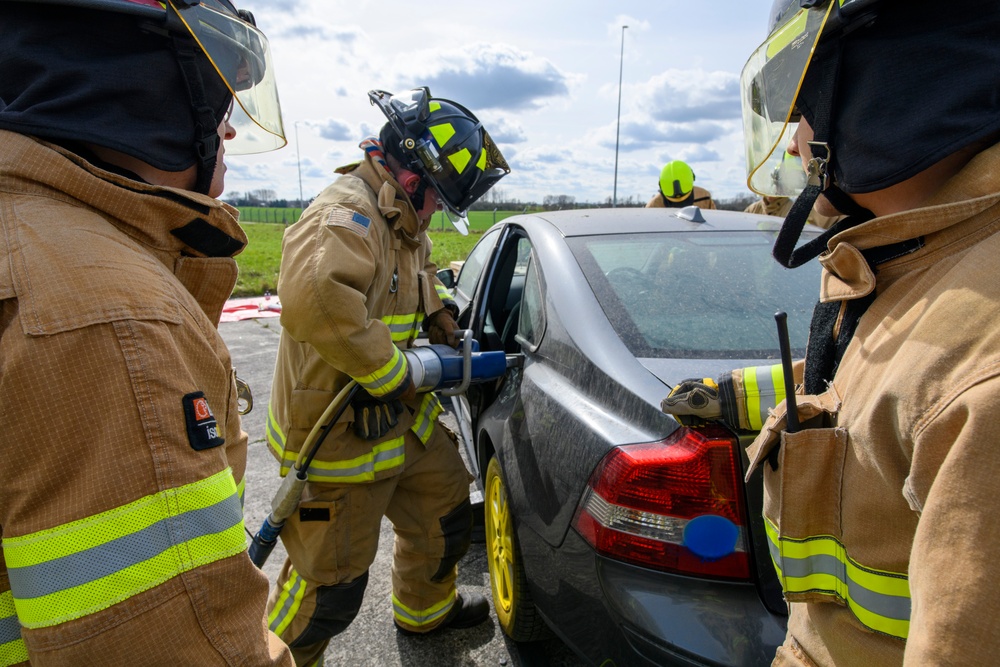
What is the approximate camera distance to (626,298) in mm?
2023

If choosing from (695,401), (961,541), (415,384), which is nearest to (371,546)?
(415,384)

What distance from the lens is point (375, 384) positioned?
2096mm

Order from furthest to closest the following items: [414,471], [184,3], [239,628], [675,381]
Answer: [414,471] < [675,381] < [184,3] < [239,628]

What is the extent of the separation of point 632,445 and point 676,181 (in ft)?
17.8

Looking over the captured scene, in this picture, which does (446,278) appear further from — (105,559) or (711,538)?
(105,559)

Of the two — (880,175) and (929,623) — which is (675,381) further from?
(929,623)

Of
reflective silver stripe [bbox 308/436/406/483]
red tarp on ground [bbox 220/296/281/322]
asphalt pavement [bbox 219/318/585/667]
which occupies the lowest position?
red tarp on ground [bbox 220/296/281/322]

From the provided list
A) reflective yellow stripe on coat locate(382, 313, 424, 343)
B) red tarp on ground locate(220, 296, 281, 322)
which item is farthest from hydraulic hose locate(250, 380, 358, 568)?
red tarp on ground locate(220, 296, 281, 322)

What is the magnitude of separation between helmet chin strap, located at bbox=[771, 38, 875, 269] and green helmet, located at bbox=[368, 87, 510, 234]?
5.13 ft

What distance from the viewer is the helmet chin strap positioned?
107 centimetres

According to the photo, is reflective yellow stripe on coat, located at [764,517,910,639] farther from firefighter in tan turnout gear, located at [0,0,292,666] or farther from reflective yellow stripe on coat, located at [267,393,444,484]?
reflective yellow stripe on coat, located at [267,393,444,484]

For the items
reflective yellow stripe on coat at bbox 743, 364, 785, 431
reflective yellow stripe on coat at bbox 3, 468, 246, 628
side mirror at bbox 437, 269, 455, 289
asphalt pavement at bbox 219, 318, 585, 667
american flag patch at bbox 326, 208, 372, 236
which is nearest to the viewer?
reflective yellow stripe on coat at bbox 3, 468, 246, 628

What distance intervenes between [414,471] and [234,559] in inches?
64.8

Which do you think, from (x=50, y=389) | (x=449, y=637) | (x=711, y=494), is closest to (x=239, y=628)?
(x=50, y=389)
